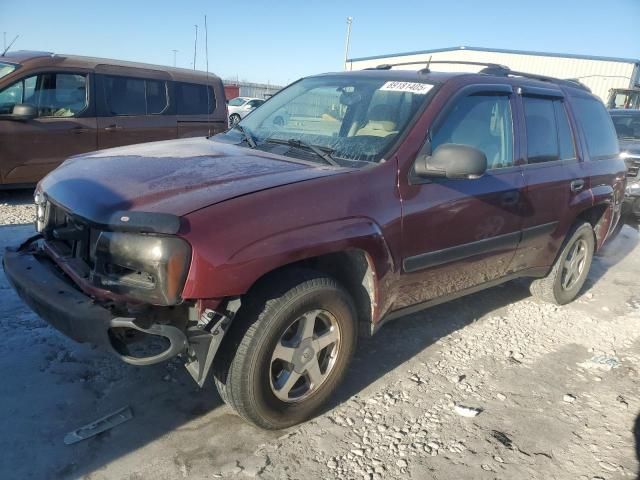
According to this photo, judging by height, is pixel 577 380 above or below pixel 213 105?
below

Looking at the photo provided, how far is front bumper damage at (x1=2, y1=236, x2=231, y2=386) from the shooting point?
212 centimetres

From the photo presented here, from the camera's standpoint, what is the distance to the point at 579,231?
4.44 m

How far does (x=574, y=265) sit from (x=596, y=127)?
1.26 meters

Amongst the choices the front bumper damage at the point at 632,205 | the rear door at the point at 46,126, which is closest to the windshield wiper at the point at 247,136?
the rear door at the point at 46,126

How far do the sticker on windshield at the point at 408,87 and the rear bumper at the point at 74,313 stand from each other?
6.73ft

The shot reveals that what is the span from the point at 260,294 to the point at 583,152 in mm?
3275

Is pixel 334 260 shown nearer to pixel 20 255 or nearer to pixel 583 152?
pixel 20 255

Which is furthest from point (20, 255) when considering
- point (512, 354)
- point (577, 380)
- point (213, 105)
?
point (213, 105)

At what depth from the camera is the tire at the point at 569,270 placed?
441 cm

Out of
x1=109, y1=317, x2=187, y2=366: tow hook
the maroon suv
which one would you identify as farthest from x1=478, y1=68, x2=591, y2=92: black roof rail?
x1=109, y1=317, x2=187, y2=366: tow hook

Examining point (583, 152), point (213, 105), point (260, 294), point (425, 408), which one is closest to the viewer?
point (260, 294)

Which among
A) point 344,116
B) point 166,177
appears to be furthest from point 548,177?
point 166,177

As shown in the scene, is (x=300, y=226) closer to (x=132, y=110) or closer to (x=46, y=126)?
(x=46, y=126)

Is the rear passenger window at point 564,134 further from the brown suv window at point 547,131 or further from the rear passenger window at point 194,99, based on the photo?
the rear passenger window at point 194,99
